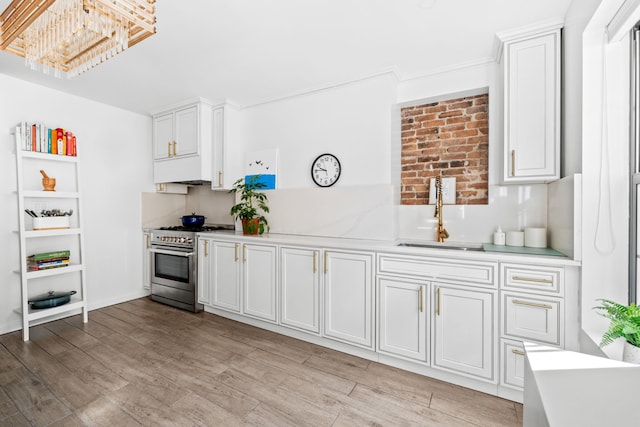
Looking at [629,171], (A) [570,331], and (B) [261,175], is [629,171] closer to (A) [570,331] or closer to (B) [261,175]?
(A) [570,331]

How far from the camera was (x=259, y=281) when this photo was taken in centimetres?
293

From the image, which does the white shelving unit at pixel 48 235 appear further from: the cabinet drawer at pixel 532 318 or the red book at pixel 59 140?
the cabinet drawer at pixel 532 318

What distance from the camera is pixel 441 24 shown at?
6.72 feet

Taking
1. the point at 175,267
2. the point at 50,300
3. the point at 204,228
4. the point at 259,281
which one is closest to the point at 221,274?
the point at 259,281

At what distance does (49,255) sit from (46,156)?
0.98 meters

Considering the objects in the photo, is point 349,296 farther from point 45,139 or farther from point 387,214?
point 45,139

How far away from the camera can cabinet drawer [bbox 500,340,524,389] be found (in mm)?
1834

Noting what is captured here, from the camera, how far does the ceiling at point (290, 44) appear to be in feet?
6.17

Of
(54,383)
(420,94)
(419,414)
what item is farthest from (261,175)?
(419,414)

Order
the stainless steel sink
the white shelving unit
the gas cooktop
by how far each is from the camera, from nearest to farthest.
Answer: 1. the stainless steel sink
2. the white shelving unit
3. the gas cooktop

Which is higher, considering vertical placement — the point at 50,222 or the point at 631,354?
the point at 50,222

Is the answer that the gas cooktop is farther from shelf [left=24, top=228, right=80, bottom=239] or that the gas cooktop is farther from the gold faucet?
the gold faucet

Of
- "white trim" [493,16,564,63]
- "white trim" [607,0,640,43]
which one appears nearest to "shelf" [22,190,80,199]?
"white trim" [493,16,564,63]

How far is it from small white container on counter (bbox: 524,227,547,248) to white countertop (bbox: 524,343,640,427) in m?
1.54
